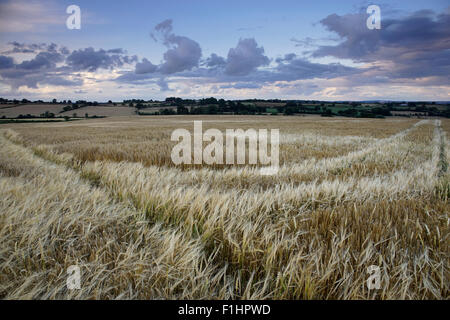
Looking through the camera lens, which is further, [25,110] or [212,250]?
[25,110]

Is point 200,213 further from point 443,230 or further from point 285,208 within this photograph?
point 443,230

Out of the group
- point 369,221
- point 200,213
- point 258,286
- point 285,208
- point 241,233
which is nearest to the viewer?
point 258,286

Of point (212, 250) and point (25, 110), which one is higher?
point (25, 110)

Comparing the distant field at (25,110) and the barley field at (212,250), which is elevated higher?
the distant field at (25,110)

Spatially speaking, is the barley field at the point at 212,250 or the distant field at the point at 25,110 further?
the distant field at the point at 25,110

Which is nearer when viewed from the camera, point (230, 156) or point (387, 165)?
point (387, 165)

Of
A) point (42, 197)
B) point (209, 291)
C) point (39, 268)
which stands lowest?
point (209, 291)

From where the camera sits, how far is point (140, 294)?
140 centimetres

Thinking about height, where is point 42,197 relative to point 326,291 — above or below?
above

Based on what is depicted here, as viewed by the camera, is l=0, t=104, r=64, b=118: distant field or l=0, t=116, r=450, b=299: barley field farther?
l=0, t=104, r=64, b=118: distant field

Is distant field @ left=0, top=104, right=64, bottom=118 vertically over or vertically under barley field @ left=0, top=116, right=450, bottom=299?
over

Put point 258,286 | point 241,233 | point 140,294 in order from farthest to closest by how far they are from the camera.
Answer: point 241,233, point 258,286, point 140,294
